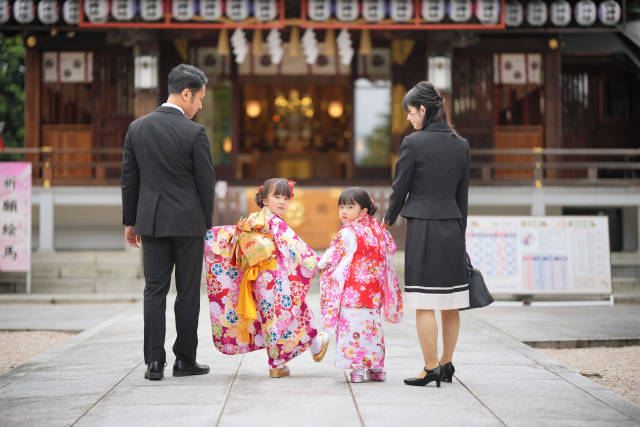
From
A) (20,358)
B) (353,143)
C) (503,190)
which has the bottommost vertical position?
(20,358)

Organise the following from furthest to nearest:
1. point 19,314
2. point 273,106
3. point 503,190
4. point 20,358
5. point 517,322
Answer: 1. point 273,106
2. point 503,190
3. point 19,314
4. point 517,322
5. point 20,358

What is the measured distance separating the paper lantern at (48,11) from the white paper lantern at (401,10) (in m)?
5.96

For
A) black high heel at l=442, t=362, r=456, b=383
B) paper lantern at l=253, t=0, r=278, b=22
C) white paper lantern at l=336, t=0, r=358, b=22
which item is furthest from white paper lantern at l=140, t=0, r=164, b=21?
black high heel at l=442, t=362, r=456, b=383

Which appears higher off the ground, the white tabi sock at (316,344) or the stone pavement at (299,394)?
the white tabi sock at (316,344)

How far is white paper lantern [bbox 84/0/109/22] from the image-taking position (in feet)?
42.8

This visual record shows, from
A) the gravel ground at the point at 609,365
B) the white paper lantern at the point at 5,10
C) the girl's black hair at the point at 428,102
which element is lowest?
the gravel ground at the point at 609,365

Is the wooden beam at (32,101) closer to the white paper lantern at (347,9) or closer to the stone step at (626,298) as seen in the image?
the white paper lantern at (347,9)

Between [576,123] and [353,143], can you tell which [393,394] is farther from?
[576,123]

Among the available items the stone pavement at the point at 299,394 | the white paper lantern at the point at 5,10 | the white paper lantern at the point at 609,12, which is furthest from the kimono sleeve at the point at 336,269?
the white paper lantern at the point at 5,10

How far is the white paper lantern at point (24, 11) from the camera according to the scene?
1341 centimetres

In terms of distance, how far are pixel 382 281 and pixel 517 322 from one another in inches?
156

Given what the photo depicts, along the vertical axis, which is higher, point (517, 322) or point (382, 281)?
point (382, 281)

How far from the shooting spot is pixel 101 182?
47.0 ft

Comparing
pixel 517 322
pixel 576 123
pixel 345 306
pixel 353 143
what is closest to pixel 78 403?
pixel 345 306
